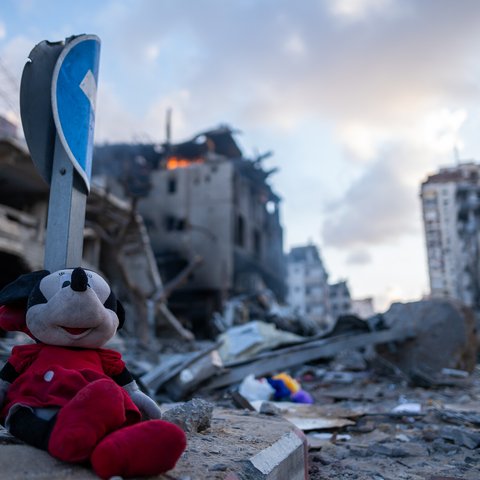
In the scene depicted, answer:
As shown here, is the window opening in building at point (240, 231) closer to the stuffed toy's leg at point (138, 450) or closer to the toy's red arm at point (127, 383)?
the toy's red arm at point (127, 383)

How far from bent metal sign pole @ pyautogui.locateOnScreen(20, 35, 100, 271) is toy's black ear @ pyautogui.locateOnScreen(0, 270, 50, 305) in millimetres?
124

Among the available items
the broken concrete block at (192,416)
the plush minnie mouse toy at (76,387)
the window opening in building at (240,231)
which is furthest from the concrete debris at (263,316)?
the plush minnie mouse toy at (76,387)

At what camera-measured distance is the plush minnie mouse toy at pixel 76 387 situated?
4.83 ft

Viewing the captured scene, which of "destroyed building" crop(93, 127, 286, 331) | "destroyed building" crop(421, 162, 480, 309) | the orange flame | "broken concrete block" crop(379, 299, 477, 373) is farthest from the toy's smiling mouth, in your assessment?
"destroyed building" crop(421, 162, 480, 309)

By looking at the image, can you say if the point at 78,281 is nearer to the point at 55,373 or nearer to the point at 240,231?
the point at 55,373

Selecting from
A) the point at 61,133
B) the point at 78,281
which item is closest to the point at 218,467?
the point at 78,281

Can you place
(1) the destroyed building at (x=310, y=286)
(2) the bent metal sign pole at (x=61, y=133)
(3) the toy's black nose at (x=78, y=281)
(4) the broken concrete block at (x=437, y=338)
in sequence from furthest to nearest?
(1) the destroyed building at (x=310, y=286)
(4) the broken concrete block at (x=437, y=338)
(2) the bent metal sign pole at (x=61, y=133)
(3) the toy's black nose at (x=78, y=281)

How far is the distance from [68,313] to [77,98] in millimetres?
1221

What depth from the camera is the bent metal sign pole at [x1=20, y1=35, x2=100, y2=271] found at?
2240mm

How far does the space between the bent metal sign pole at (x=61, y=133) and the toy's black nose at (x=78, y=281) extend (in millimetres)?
357

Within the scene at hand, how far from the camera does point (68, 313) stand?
6.24 feet

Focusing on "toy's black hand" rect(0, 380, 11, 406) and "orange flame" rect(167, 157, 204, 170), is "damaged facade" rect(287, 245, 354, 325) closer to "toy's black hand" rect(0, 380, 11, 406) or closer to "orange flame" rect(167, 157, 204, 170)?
"orange flame" rect(167, 157, 204, 170)

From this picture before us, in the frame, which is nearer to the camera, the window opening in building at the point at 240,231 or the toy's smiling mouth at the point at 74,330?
the toy's smiling mouth at the point at 74,330

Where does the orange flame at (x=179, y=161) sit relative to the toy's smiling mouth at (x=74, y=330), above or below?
above
